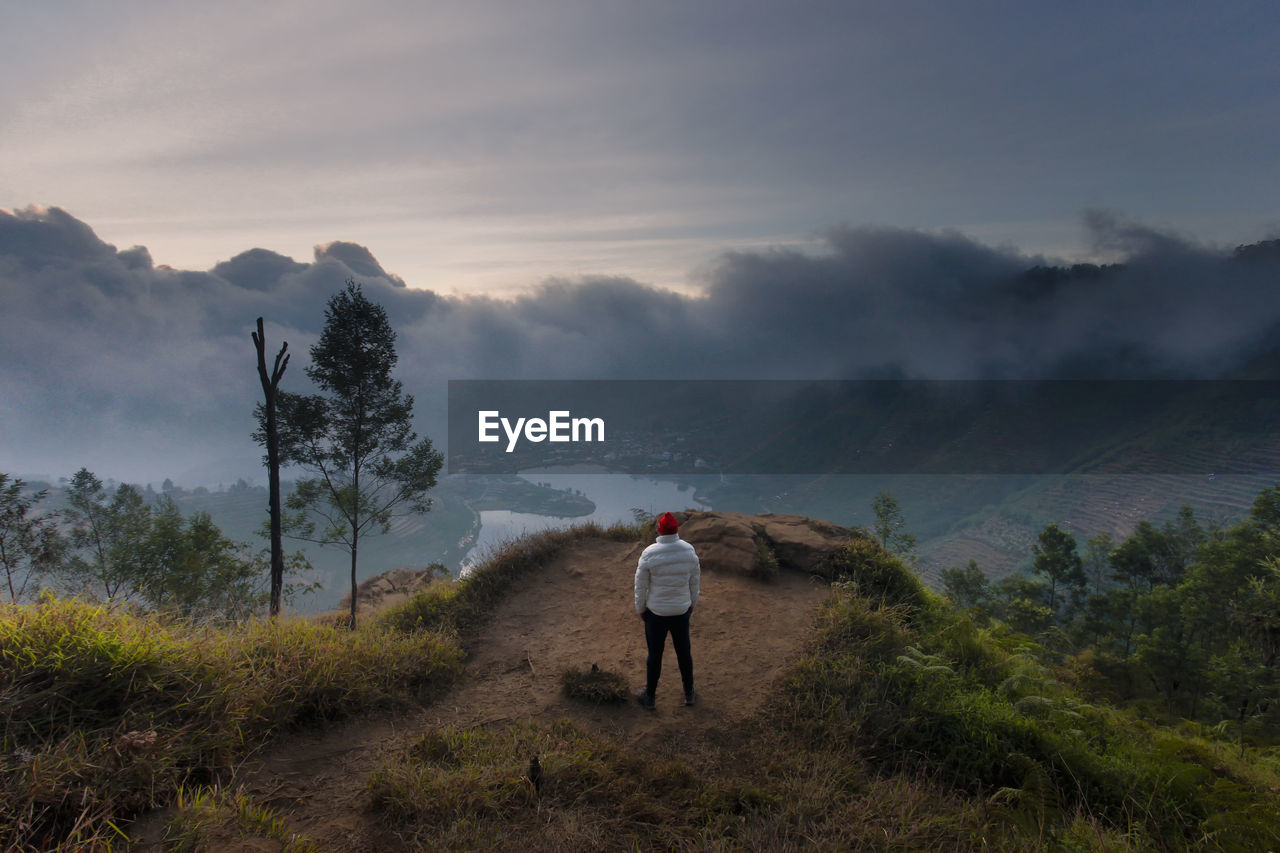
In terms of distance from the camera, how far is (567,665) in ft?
25.1

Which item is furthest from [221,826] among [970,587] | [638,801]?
[970,587]

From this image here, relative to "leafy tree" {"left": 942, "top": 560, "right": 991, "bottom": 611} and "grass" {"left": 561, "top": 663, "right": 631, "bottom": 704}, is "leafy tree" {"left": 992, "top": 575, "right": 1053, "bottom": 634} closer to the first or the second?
"leafy tree" {"left": 942, "top": 560, "right": 991, "bottom": 611}

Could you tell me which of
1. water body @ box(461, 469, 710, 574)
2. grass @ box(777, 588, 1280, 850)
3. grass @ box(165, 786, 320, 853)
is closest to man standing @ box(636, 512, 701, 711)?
grass @ box(777, 588, 1280, 850)

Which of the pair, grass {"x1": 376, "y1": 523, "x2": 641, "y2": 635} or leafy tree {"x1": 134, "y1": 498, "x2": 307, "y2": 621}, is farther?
leafy tree {"x1": 134, "y1": 498, "x2": 307, "y2": 621}

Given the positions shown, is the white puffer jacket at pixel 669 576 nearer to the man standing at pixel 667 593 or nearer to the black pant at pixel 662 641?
the man standing at pixel 667 593

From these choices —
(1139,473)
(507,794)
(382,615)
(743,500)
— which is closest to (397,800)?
(507,794)

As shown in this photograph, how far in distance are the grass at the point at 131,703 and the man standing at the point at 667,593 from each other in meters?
2.82

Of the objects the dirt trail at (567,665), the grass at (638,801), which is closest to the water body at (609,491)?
the dirt trail at (567,665)

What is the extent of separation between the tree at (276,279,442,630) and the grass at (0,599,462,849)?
56.2ft

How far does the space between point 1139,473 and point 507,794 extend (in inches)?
6939

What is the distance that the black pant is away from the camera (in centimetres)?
627

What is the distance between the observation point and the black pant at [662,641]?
6.27m

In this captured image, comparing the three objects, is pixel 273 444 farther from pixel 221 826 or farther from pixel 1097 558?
pixel 1097 558

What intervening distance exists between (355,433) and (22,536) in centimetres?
1471
